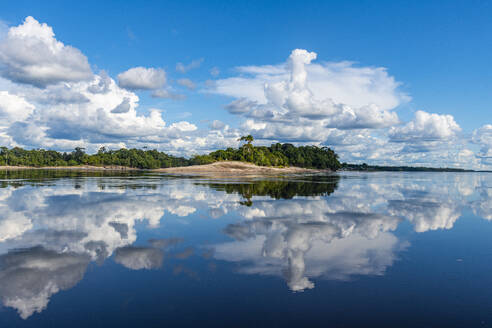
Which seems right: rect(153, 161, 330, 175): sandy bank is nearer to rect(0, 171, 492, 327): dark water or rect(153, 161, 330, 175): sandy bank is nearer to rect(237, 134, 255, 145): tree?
rect(237, 134, 255, 145): tree

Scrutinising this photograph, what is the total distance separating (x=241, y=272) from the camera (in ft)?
31.2

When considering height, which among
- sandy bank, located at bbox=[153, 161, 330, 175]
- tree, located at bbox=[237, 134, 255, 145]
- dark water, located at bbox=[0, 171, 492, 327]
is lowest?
dark water, located at bbox=[0, 171, 492, 327]

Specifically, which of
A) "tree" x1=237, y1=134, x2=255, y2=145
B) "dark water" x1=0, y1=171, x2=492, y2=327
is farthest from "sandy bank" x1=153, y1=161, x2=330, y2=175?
"dark water" x1=0, y1=171, x2=492, y2=327

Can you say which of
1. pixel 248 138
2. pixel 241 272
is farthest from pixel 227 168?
pixel 241 272

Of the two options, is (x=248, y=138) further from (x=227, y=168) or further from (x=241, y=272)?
(x=241, y=272)

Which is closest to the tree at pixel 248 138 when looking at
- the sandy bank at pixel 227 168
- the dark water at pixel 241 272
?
the sandy bank at pixel 227 168

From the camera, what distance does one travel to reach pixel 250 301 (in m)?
7.54

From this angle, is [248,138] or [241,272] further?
[248,138]

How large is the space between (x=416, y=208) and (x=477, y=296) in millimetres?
17618

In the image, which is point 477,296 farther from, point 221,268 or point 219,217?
point 219,217

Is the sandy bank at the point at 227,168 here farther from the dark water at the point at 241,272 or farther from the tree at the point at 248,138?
the dark water at the point at 241,272

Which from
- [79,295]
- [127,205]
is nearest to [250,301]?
[79,295]

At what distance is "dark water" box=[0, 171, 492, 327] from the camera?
694 cm

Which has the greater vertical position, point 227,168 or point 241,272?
point 227,168
